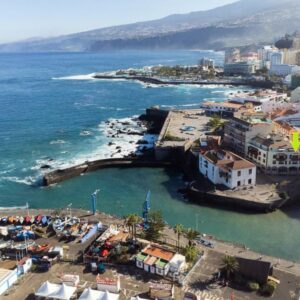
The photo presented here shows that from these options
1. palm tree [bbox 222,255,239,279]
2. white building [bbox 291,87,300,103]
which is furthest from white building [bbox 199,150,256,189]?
white building [bbox 291,87,300,103]

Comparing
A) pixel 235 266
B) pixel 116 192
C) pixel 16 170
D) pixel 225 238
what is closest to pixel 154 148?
pixel 116 192

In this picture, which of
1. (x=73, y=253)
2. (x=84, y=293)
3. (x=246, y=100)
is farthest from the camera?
(x=246, y=100)

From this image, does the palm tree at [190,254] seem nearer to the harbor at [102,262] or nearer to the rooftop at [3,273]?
the harbor at [102,262]

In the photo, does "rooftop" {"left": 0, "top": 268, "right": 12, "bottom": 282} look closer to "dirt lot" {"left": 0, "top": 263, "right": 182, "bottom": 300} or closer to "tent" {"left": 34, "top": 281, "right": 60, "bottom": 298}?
"dirt lot" {"left": 0, "top": 263, "right": 182, "bottom": 300}

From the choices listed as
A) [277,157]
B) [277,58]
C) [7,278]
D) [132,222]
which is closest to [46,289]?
[7,278]

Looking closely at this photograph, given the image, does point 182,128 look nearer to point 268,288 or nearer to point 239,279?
point 239,279

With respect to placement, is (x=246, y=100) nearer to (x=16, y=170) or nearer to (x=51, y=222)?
(x=16, y=170)
